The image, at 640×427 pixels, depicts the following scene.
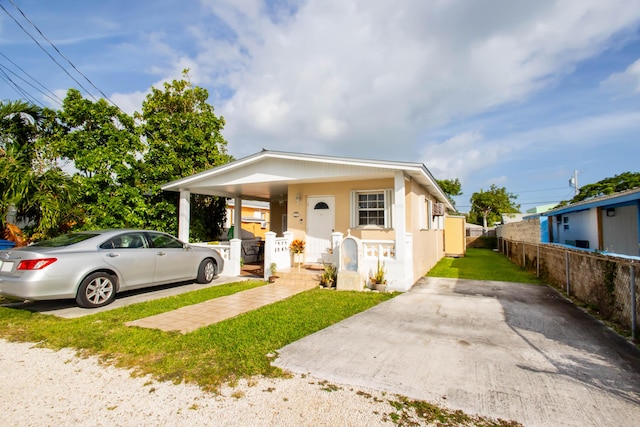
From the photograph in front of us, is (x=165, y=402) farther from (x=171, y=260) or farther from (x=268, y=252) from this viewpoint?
(x=268, y=252)

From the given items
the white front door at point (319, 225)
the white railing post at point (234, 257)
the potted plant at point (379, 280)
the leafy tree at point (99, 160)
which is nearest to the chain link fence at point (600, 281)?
the potted plant at point (379, 280)

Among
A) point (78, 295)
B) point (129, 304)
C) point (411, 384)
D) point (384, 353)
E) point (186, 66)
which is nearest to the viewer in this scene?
point (411, 384)

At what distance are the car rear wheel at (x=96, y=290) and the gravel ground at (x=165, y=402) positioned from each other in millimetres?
2510

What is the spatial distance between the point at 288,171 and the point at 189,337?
5.67 m

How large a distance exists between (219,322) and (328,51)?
9.37m

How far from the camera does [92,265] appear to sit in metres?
5.83

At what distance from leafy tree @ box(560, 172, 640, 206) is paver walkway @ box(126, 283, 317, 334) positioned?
28054 mm

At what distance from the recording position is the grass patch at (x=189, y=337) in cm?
334

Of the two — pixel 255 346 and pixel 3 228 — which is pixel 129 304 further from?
pixel 3 228

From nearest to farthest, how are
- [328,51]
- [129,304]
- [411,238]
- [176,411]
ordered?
[176,411]
[129,304]
[411,238]
[328,51]

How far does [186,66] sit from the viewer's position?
16.1 metres

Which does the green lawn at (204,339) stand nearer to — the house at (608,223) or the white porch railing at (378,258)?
the white porch railing at (378,258)

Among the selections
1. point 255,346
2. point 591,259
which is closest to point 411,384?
point 255,346

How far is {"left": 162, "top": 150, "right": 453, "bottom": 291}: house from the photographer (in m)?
7.86
